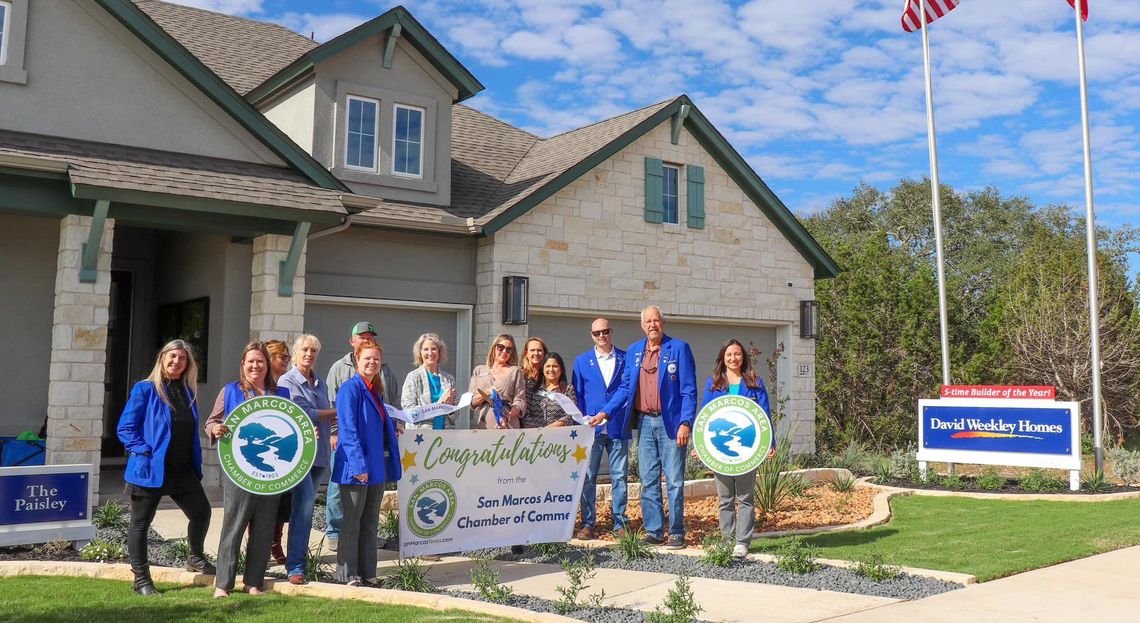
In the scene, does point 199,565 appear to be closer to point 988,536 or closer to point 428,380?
point 428,380

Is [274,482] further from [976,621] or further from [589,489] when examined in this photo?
[976,621]

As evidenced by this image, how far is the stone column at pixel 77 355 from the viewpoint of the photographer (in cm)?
958

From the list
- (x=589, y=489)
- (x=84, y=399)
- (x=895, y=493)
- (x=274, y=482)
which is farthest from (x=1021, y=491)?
(x=84, y=399)

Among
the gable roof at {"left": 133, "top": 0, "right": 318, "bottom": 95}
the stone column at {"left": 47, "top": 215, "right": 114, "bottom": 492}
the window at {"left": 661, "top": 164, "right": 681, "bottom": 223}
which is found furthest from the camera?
the window at {"left": 661, "top": 164, "right": 681, "bottom": 223}

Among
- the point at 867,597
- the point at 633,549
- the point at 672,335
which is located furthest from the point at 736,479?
the point at 672,335

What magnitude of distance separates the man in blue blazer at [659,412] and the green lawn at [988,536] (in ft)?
2.85

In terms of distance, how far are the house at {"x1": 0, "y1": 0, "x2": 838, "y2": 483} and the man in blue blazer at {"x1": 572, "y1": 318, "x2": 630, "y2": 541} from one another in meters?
3.75

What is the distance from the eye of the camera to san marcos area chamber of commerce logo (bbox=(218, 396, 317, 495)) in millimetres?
6277

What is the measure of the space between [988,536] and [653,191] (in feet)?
24.9

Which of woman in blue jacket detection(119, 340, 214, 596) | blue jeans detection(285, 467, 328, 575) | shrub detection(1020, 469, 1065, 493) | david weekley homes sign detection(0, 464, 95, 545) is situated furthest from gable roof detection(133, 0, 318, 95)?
shrub detection(1020, 469, 1065, 493)

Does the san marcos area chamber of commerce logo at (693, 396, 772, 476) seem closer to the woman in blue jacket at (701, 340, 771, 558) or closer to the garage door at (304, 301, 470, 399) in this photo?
the woman in blue jacket at (701, 340, 771, 558)

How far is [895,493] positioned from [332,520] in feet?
24.8

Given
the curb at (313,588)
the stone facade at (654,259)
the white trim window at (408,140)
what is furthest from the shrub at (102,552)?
the white trim window at (408,140)

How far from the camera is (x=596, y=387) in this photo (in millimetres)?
8711
